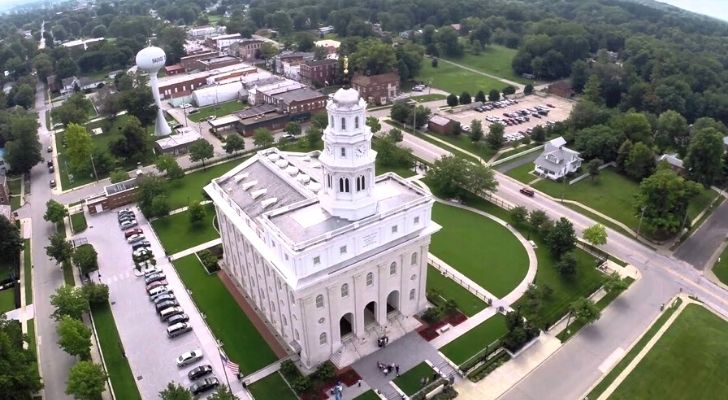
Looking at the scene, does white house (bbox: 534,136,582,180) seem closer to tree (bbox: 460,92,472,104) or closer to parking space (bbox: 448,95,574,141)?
parking space (bbox: 448,95,574,141)

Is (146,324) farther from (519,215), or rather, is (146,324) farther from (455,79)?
(455,79)

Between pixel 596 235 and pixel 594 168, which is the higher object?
pixel 596 235

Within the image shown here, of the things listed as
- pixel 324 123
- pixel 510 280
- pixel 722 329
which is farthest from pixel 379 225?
pixel 324 123

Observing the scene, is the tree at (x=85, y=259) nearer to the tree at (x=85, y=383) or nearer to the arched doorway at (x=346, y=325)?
the tree at (x=85, y=383)

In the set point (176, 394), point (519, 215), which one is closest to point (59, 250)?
point (176, 394)

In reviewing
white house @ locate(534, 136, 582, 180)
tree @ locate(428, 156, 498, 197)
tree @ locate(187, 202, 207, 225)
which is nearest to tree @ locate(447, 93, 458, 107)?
white house @ locate(534, 136, 582, 180)

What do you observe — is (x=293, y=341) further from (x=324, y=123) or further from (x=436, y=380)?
(x=324, y=123)
